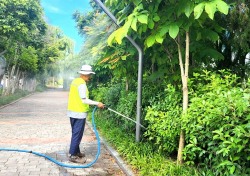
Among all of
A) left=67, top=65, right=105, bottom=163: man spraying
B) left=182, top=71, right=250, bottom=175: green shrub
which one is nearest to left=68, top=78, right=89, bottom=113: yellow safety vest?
left=67, top=65, right=105, bottom=163: man spraying

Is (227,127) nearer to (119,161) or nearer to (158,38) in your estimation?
(158,38)

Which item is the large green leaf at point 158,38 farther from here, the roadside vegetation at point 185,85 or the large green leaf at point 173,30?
the large green leaf at point 173,30

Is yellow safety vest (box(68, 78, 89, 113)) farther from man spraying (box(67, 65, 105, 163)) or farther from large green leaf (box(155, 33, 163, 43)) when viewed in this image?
large green leaf (box(155, 33, 163, 43))

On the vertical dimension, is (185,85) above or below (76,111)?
above

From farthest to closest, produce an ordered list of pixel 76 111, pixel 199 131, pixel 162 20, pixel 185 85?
pixel 76 111, pixel 185 85, pixel 162 20, pixel 199 131

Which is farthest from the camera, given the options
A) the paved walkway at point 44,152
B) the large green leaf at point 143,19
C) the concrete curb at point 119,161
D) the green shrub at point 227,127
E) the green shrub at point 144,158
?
the paved walkway at point 44,152

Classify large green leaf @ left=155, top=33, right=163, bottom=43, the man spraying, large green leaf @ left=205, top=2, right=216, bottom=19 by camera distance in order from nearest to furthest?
large green leaf @ left=205, top=2, right=216, bottom=19
large green leaf @ left=155, top=33, right=163, bottom=43
the man spraying

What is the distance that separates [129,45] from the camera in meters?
7.14

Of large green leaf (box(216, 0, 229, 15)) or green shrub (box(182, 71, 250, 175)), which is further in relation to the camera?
large green leaf (box(216, 0, 229, 15))

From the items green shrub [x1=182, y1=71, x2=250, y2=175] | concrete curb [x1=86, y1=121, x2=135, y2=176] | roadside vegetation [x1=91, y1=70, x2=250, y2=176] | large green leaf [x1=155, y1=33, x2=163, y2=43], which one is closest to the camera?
green shrub [x1=182, y1=71, x2=250, y2=175]

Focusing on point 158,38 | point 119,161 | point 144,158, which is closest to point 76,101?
point 119,161

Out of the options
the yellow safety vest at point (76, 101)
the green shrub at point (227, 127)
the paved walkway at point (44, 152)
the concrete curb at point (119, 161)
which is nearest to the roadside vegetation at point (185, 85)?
the green shrub at point (227, 127)

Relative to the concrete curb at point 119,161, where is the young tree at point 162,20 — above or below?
above

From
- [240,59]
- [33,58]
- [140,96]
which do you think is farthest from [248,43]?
[33,58]
